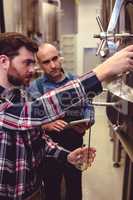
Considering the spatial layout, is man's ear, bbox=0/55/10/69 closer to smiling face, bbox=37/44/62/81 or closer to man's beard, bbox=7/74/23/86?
man's beard, bbox=7/74/23/86

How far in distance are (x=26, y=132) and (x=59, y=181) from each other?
866mm

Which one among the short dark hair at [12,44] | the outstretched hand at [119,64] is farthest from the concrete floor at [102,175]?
the outstretched hand at [119,64]

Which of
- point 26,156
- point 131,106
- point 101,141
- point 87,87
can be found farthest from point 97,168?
point 87,87

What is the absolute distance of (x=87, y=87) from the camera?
82 centimetres

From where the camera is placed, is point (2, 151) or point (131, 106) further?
point (131, 106)

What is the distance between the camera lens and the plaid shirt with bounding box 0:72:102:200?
0.84 metres

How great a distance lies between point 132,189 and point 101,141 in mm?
1588

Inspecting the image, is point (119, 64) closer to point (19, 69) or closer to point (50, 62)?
point (19, 69)

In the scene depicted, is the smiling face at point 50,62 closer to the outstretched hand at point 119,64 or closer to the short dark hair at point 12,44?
the short dark hair at point 12,44

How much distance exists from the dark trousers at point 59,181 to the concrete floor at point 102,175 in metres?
0.31

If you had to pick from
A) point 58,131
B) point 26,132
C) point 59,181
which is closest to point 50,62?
point 58,131

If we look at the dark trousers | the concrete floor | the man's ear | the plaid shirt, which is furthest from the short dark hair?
the concrete floor

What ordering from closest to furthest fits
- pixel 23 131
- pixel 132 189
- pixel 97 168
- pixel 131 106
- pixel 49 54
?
pixel 23 131, pixel 131 106, pixel 49 54, pixel 132 189, pixel 97 168

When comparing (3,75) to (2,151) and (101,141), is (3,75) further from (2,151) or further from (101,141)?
(101,141)
